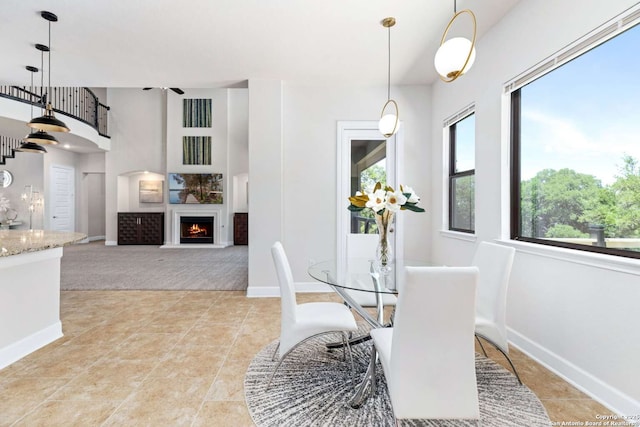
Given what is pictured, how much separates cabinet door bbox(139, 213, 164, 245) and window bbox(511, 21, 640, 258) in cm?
900

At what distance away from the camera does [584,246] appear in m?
2.00

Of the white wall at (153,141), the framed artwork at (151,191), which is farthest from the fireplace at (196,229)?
the framed artwork at (151,191)

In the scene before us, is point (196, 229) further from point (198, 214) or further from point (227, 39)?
point (227, 39)

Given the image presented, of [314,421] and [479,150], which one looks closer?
[314,421]

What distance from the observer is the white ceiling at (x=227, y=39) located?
8.32 ft

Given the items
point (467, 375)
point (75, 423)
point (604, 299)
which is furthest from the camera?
point (604, 299)

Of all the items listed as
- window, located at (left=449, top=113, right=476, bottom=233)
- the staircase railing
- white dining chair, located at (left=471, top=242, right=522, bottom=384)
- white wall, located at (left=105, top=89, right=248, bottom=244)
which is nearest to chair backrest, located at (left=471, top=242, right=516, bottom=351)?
white dining chair, located at (left=471, top=242, right=522, bottom=384)

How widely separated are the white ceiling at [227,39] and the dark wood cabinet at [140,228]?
5.27 m

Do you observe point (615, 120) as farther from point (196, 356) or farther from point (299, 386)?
point (196, 356)

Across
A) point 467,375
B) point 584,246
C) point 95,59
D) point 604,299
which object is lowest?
point 467,375

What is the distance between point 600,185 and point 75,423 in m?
3.30

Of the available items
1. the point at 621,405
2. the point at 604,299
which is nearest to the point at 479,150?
the point at 604,299

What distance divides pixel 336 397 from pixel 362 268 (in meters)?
0.84

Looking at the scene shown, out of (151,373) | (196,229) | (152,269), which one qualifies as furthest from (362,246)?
(196,229)
